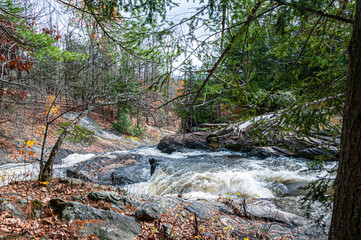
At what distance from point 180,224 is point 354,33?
3.29m

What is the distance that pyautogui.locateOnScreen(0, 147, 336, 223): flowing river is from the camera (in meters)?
5.57

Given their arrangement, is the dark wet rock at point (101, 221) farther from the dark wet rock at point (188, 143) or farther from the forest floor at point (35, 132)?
the dark wet rock at point (188, 143)

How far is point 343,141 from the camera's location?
1412 millimetres

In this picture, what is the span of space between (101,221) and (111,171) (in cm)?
533

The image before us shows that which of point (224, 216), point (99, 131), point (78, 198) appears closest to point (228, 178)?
point (224, 216)

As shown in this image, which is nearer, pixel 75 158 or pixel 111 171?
pixel 111 171

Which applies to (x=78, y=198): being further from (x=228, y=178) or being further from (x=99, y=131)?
(x=99, y=131)

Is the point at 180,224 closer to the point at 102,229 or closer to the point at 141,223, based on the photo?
the point at 141,223

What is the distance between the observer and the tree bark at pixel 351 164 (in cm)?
128

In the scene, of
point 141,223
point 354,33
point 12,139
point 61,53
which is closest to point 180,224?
point 141,223

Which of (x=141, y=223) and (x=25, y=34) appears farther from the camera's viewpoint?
(x=25, y=34)

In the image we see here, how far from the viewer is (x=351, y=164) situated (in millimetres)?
1312

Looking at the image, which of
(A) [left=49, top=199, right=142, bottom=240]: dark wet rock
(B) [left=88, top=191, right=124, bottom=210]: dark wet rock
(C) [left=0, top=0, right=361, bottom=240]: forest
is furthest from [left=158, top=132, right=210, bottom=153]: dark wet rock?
(A) [left=49, top=199, right=142, bottom=240]: dark wet rock

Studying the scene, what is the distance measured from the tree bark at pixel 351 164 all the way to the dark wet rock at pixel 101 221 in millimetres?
2451
